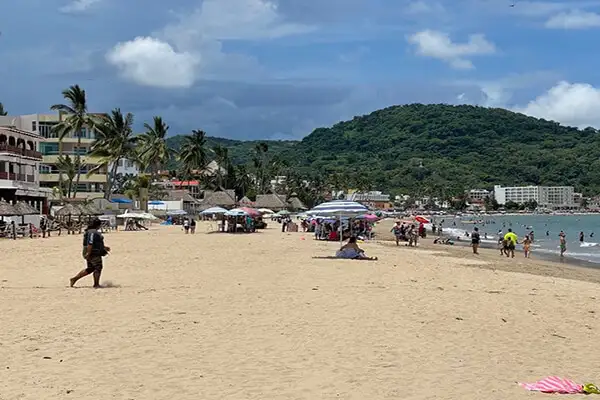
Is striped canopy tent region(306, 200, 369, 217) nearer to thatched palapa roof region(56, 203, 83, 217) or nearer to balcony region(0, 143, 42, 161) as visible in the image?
thatched palapa roof region(56, 203, 83, 217)

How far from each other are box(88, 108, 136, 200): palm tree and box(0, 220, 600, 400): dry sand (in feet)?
144

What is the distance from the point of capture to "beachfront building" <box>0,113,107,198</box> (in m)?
66.8

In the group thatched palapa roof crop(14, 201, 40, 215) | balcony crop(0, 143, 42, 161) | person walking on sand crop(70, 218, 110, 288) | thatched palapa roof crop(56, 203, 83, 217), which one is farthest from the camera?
balcony crop(0, 143, 42, 161)

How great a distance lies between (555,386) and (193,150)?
3149 inches

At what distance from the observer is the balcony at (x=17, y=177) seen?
Answer: 144ft

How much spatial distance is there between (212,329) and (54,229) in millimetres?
33932

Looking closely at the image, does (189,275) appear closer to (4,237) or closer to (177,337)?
(177,337)

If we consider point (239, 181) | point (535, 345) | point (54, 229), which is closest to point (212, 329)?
point (535, 345)

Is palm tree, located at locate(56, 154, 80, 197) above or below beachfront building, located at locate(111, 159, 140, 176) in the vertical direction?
below

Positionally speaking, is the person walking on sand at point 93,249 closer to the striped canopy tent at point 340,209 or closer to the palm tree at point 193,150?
the striped canopy tent at point 340,209

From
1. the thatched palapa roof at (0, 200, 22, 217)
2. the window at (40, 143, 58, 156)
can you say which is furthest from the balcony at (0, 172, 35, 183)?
the window at (40, 143, 58, 156)

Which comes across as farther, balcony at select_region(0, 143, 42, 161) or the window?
the window

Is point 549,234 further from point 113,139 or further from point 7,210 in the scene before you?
point 7,210

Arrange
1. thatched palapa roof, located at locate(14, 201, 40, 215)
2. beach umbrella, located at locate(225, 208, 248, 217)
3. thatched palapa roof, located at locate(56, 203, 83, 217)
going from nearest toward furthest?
thatched palapa roof, located at locate(14, 201, 40, 215), beach umbrella, located at locate(225, 208, 248, 217), thatched palapa roof, located at locate(56, 203, 83, 217)
